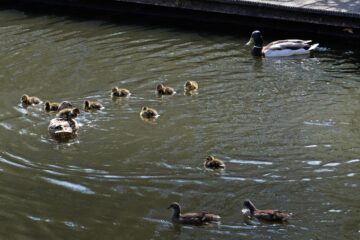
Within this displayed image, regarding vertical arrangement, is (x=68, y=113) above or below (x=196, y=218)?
above

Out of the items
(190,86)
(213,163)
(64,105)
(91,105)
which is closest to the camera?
(213,163)

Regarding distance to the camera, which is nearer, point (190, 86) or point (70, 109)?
point (70, 109)

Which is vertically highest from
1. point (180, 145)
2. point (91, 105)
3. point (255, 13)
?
point (255, 13)

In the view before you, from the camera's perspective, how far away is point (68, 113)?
43.0 ft

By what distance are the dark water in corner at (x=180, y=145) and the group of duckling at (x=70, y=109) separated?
17cm

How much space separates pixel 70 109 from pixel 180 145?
237 centimetres

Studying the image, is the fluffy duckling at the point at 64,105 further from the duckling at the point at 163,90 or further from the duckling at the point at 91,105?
the duckling at the point at 163,90

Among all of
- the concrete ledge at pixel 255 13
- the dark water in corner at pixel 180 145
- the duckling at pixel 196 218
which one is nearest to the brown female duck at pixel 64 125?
the dark water in corner at pixel 180 145

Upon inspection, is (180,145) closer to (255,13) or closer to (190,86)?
(190,86)

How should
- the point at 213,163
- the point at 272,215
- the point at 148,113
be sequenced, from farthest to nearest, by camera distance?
the point at 148,113 → the point at 213,163 → the point at 272,215

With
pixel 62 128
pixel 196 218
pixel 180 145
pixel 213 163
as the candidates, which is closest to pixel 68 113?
pixel 62 128

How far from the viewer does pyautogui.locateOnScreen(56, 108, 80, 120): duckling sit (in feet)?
42.3

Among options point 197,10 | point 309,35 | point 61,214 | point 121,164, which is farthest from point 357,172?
point 197,10

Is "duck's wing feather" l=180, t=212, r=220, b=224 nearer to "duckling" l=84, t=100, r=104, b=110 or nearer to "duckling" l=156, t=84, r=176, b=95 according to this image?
"duckling" l=84, t=100, r=104, b=110
